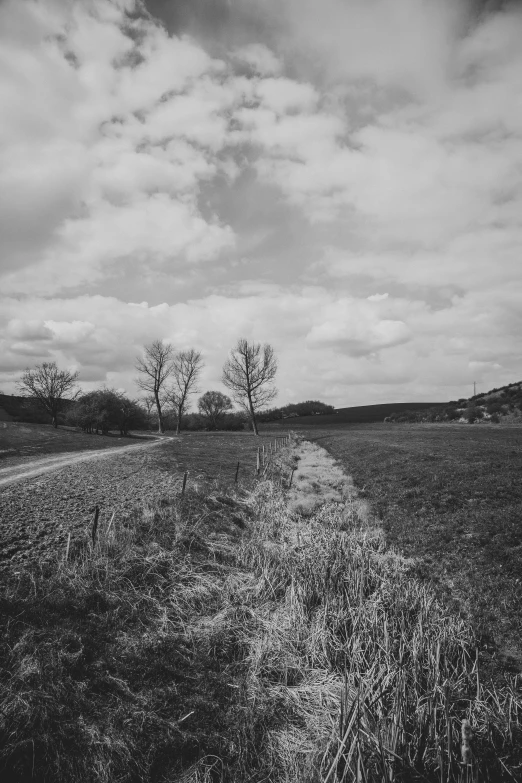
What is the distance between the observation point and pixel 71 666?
6.09 meters

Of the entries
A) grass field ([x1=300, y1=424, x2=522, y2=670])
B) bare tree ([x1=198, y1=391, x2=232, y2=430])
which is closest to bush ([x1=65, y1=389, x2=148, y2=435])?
bare tree ([x1=198, y1=391, x2=232, y2=430])

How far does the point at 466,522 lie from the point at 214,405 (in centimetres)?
8890

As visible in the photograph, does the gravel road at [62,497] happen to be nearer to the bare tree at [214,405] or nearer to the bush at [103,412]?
the bush at [103,412]

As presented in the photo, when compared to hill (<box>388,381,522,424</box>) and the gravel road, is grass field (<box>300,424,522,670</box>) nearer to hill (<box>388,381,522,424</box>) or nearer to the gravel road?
the gravel road

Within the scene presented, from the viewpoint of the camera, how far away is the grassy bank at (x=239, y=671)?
4918 millimetres

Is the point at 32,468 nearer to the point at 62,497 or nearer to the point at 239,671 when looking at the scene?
the point at 62,497

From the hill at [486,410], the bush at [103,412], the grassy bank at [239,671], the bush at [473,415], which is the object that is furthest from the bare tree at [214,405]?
the grassy bank at [239,671]

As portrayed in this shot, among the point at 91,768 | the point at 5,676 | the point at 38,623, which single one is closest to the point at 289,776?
the point at 91,768

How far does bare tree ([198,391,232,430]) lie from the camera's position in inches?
3751

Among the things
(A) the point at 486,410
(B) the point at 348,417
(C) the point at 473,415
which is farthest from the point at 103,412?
(B) the point at 348,417

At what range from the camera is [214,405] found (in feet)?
328

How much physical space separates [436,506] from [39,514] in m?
14.3

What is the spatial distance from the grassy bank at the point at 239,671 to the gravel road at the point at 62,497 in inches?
41.9

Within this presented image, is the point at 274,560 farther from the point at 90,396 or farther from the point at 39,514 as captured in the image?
the point at 90,396
